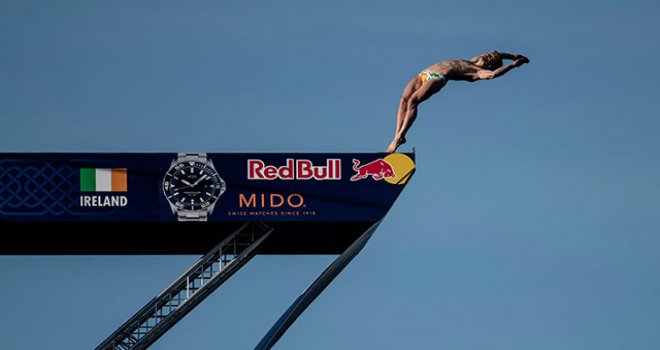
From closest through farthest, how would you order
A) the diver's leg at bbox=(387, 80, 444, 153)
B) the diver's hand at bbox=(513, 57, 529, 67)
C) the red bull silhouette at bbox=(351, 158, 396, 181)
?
1. the red bull silhouette at bbox=(351, 158, 396, 181)
2. the diver's hand at bbox=(513, 57, 529, 67)
3. the diver's leg at bbox=(387, 80, 444, 153)

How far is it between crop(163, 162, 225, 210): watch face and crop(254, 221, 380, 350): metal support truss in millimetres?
5633

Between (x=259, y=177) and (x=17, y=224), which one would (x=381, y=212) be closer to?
(x=259, y=177)

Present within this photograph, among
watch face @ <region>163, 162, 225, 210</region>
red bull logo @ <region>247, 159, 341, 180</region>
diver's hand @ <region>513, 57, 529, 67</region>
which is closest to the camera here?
watch face @ <region>163, 162, 225, 210</region>

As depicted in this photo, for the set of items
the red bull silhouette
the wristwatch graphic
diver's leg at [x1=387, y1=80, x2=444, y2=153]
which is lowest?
the wristwatch graphic

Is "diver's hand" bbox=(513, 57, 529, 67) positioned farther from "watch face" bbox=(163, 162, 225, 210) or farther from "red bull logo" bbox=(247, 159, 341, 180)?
"watch face" bbox=(163, 162, 225, 210)

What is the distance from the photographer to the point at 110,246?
13750cm

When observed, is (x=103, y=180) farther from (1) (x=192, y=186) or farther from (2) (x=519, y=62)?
A: (2) (x=519, y=62)

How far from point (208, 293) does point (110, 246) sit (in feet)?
16.7

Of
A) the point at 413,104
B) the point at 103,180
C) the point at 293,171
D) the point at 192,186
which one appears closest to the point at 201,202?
the point at 192,186

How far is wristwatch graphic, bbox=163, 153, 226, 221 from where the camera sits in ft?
437

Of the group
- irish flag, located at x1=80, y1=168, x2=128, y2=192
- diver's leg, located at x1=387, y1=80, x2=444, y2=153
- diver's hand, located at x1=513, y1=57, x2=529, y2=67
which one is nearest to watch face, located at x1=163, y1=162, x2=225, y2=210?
irish flag, located at x1=80, y1=168, x2=128, y2=192

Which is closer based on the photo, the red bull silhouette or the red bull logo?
the red bull silhouette

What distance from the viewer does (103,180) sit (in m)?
134

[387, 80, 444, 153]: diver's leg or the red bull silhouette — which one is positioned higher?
[387, 80, 444, 153]: diver's leg
